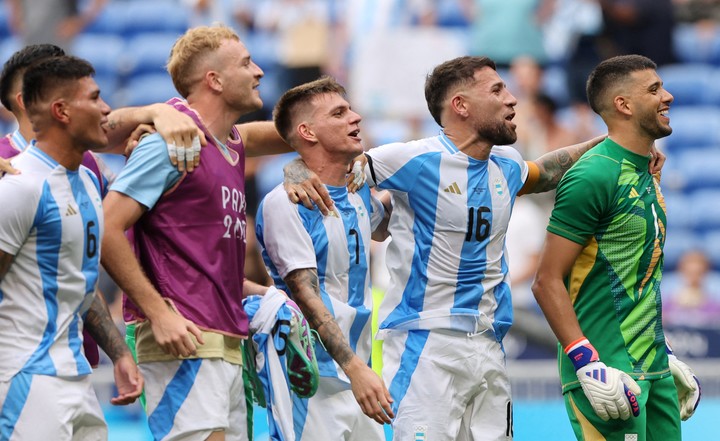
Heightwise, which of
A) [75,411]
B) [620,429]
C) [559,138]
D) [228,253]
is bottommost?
[559,138]

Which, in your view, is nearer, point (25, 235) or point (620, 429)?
point (25, 235)

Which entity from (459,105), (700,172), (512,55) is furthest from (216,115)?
(700,172)

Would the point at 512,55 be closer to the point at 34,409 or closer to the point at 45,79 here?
the point at 45,79

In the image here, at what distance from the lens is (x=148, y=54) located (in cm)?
1614

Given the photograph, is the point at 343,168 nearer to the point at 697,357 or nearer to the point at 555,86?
the point at 697,357

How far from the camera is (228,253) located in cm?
552

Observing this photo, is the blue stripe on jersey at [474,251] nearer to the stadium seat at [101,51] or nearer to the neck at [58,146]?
the neck at [58,146]

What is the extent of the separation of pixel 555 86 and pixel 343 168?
9.01 metres

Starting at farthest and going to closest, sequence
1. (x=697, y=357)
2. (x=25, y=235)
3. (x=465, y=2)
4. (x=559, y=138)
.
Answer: (x=465, y=2) → (x=559, y=138) → (x=697, y=357) → (x=25, y=235)

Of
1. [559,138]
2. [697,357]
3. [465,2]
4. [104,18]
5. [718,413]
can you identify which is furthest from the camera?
[104,18]

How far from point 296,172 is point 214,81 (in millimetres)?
707

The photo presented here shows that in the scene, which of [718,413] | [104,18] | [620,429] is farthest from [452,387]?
[104,18]

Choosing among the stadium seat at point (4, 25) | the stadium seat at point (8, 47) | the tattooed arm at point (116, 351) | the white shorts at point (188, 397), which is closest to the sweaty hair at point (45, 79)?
the tattooed arm at point (116, 351)

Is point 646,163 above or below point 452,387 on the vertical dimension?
above
